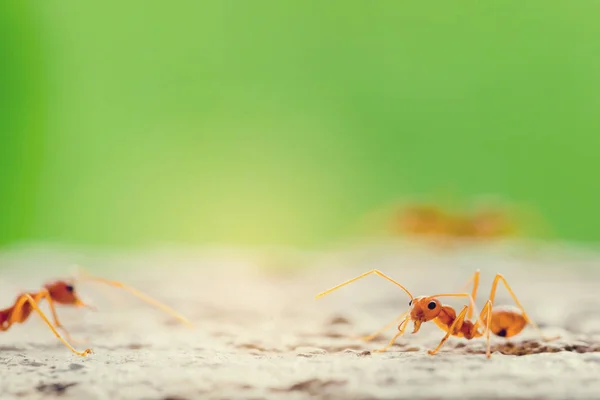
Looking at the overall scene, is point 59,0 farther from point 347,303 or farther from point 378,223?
point 347,303

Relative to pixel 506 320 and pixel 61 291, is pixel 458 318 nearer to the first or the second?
pixel 506 320

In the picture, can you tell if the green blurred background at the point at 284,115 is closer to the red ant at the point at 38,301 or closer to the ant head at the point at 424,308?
the red ant at the point at 38,301

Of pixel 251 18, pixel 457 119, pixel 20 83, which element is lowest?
pixel 20 83

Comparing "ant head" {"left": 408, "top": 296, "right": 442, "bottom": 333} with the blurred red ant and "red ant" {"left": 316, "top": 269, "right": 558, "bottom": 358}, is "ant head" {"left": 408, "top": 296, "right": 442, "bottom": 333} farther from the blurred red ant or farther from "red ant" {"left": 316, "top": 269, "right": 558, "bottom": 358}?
the blurred red ant

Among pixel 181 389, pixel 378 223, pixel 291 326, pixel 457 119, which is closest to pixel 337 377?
pixel 181 389

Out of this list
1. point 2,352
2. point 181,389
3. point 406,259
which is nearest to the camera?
point 181,389

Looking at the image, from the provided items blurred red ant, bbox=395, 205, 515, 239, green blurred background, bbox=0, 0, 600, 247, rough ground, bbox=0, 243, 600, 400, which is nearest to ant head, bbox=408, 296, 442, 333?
rough ground, bbox=0, 243, 600, 400
